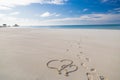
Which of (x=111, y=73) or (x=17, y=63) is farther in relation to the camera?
(x=17, y=63)

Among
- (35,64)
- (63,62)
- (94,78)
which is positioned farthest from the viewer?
(63,62)

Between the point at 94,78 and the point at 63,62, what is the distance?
133 centimetres

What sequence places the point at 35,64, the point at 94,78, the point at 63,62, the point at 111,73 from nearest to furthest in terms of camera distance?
the point at 94,78, the point at 111,73, the point at 35,64, the point at 63,62

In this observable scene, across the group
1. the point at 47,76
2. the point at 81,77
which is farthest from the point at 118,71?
the point at 47,76

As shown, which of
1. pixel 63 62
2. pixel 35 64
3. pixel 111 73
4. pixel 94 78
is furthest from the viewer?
pixel 63 62

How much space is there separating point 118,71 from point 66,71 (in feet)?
5.44

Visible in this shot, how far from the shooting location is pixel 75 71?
119 inches

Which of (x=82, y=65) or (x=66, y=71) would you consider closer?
(x=66, y=71)

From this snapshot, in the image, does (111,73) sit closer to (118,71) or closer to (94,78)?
(118,71)

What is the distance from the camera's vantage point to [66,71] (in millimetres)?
3020

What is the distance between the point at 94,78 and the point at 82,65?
0.83 m

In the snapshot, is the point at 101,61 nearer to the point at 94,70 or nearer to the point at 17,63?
the point at 94,70

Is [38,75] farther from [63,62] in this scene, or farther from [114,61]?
[114,61]

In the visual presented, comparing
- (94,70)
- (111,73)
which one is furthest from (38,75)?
(111,73)
